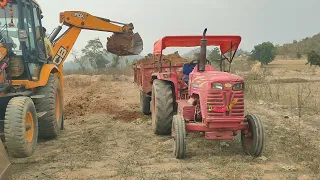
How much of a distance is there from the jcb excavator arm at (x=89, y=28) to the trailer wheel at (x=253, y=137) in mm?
5085

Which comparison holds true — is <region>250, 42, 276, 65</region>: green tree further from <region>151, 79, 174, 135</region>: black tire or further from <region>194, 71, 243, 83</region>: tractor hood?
<region>194, 71, 243, 83</region>: tractor hood

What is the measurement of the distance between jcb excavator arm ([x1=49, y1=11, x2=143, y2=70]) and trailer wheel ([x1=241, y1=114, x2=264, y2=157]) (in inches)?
200

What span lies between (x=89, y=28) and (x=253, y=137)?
18.8 feet

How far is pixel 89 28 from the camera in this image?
1010 cm

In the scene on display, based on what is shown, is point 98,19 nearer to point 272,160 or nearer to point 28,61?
point 28,61

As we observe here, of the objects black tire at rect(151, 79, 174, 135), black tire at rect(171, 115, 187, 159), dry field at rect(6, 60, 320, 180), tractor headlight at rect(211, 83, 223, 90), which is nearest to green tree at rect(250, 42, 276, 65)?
dry field at rect(6, 60, 320, 180)

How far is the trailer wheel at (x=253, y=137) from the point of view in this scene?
229 inches

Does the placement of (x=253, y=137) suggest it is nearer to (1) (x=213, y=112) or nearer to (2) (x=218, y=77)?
(1) (x=213, y=112)

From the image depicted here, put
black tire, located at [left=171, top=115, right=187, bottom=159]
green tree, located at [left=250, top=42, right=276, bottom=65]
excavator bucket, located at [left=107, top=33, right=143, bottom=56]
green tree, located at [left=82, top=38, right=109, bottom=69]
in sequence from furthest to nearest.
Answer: green tree, located at [left=82, top=38, right=109, bottom=69] → green tree, located at [left=250, top=42, right=276, bottom=65] → excavator bucket, located at [left=107, top=33, right=143, bottom=56] → black tire, located at [left=171, top=115, right=187, bottom=159]

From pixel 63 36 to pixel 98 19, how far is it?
102 cm

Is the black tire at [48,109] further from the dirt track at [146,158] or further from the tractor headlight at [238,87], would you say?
the tractor headlight at [238,87]

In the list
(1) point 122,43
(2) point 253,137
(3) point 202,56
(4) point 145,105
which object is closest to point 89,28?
(1) point 122,43

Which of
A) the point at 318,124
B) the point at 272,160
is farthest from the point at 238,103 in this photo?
the point at 318,124

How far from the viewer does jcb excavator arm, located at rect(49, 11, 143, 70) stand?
968 cm
